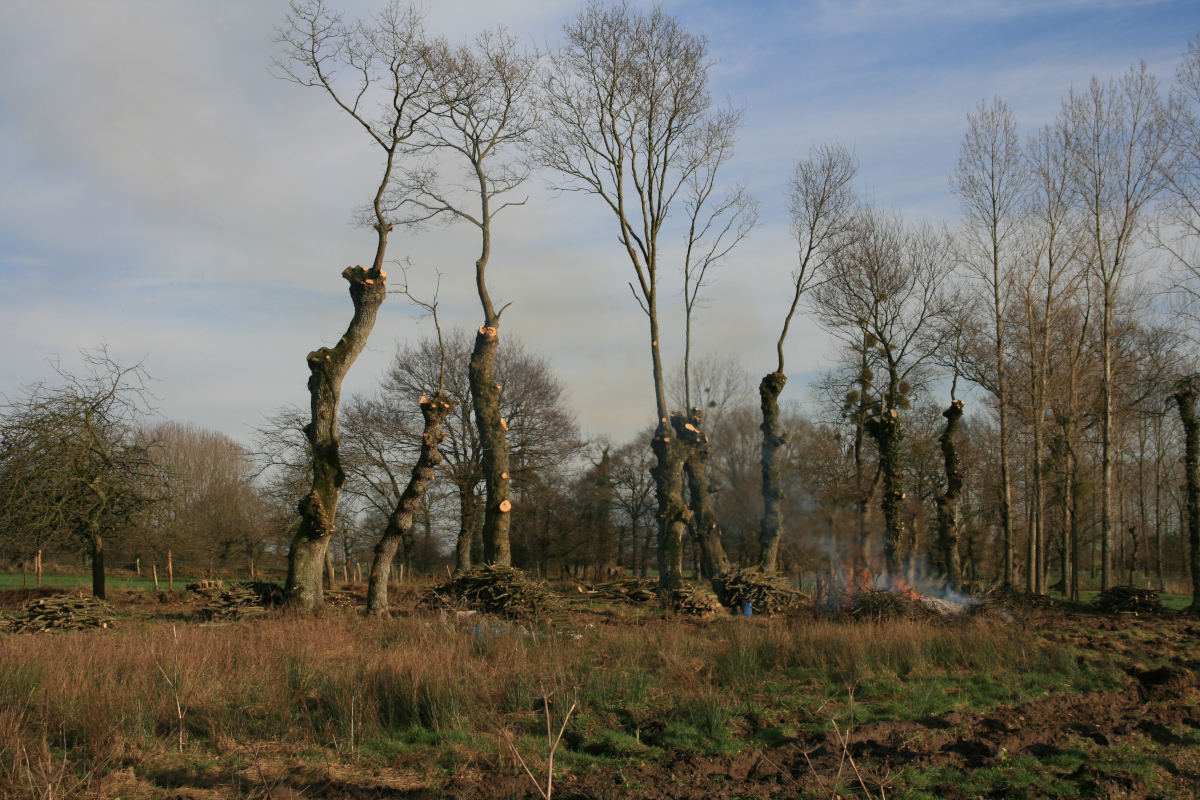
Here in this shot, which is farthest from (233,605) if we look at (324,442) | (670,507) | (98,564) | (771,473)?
(771,473)

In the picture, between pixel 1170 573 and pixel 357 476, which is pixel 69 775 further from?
pixel 1170 573

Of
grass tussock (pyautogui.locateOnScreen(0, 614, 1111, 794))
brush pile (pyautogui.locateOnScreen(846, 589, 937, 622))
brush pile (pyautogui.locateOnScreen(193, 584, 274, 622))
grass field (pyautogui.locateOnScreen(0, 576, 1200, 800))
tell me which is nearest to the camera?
grass field (pyautogui.locateOnScreen(0, 576, 1200, 800))

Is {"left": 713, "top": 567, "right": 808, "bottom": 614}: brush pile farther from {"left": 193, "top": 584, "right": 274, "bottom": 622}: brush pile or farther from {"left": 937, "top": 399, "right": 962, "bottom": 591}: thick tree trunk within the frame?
{"left": 193, "top": 584, "right": 274, "bottom": 622}: brush pile

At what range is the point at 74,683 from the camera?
6.46m

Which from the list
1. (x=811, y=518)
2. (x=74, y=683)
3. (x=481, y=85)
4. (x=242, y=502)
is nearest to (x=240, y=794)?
(x=74, y=683)

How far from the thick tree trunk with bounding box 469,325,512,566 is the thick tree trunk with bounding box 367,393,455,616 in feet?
5.25

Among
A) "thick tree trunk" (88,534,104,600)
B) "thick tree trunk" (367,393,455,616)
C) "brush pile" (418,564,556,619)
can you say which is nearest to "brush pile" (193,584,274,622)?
"thick tree trunk" (367,393,455,616)

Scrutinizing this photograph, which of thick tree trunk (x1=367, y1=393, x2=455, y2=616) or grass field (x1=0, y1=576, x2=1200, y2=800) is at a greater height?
thick tree trunk (x1=367, y1=393, x2=455, y2=616)

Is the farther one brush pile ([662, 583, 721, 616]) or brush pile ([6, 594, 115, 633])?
brush pile ([662, 583, 721, 616])

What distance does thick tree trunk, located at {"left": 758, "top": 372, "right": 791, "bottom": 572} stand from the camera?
1841cm

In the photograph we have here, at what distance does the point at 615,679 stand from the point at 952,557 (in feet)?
46.9

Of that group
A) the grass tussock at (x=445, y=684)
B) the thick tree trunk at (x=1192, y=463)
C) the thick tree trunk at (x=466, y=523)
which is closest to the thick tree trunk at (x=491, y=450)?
the grass tussock at (x=445, y=684)

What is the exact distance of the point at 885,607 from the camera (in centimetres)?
1232

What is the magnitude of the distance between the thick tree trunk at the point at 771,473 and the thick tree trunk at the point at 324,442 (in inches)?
403
